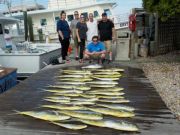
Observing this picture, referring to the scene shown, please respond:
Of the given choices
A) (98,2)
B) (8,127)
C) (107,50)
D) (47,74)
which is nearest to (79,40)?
(107,50)

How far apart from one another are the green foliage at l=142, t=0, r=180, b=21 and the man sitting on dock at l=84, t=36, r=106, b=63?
2.26 m

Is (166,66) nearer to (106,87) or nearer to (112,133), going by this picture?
(106,87)

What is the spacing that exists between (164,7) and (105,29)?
1977mm

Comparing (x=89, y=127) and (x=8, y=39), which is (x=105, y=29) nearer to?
(x=8, y=39)

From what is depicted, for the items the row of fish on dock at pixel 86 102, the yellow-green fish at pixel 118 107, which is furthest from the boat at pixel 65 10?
the yellow-green fish at pixel 118 107

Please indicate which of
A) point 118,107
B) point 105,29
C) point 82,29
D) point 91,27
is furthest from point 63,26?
point 118,107

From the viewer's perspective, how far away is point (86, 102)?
688cm

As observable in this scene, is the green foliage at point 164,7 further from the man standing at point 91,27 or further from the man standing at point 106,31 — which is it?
the man standing at point 91,27

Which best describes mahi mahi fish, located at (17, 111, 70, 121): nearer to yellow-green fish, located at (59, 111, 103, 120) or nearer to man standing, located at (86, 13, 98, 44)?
yellow-green fish, located at (59, 111, 103, 120)

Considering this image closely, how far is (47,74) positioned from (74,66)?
1230 millimetres

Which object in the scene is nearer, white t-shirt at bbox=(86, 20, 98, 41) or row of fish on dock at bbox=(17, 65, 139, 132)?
row of fish on dock at bbox=(17, 65, 139, 132)

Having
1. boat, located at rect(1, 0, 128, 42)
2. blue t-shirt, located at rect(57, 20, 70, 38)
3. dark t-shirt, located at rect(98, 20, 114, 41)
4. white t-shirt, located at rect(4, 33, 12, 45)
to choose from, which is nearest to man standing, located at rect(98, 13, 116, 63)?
dark t-shirt, located at rect(98, 20, 114, 41)

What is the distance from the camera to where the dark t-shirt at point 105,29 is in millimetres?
11992

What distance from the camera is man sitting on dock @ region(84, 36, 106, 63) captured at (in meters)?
11.9
